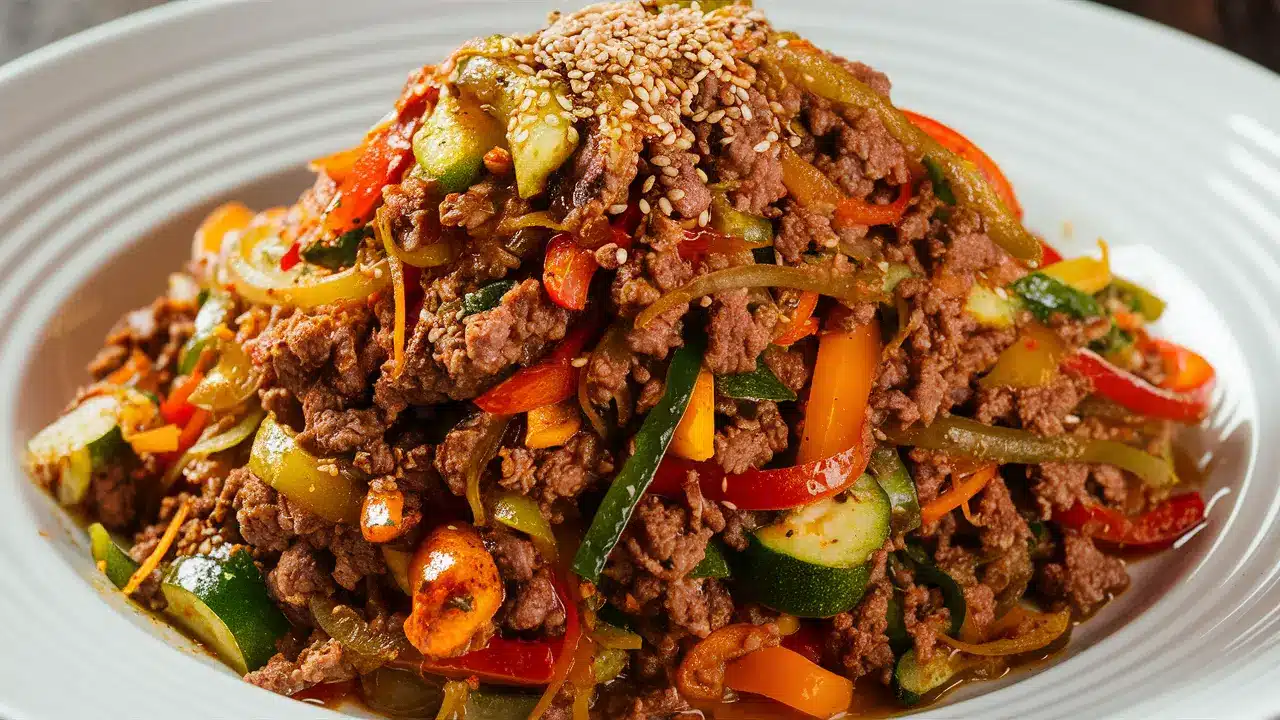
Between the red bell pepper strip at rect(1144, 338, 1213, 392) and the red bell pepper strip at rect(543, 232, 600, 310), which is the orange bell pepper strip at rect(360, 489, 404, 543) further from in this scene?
the red bell pepper strip at rect(1144, 338, 1213, 392)

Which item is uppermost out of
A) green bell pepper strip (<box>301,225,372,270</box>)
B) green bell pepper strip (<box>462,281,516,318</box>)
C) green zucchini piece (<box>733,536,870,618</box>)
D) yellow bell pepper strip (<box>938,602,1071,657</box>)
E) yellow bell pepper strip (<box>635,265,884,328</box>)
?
yellow bell pepper strip (<box>635,265,884,328</box>)

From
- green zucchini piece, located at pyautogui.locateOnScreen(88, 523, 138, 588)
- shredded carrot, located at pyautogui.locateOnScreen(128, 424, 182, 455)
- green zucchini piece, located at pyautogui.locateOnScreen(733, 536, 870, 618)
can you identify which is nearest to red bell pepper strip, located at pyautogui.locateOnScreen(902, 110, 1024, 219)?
green zucchini piece, located at pyautogui.locateOnScreen(733, 536, 870, 618)

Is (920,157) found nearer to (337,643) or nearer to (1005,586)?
(1005,586)

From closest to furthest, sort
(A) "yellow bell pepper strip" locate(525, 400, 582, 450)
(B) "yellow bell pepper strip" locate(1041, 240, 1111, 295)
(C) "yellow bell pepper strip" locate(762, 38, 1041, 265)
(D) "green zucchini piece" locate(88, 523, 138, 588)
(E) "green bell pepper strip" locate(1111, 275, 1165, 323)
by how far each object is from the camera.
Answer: (A) "yellow bell pepper strip" locate(525, 400, 582, 450)
(C) "yellow bell pepper strip" locate(762, 38, 1041, 265)
(D) "green zucchini piece" locate(88, 523, 138, 588)
(B) "yellow bell pepper strip" locate(1041, 240, 1111, 295)
(E) "green bell pepper strip" locate(1111, 275, 1165, 323)

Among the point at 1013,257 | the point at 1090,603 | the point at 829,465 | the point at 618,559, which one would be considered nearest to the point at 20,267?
the point at 618,559

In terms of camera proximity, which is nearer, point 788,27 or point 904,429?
point 904,429

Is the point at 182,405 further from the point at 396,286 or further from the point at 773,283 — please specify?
the point at 773,283

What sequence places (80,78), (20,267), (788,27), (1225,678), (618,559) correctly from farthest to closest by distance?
(788,27) → (80,78) → (20,267) → (618,559) → (1225,678)
